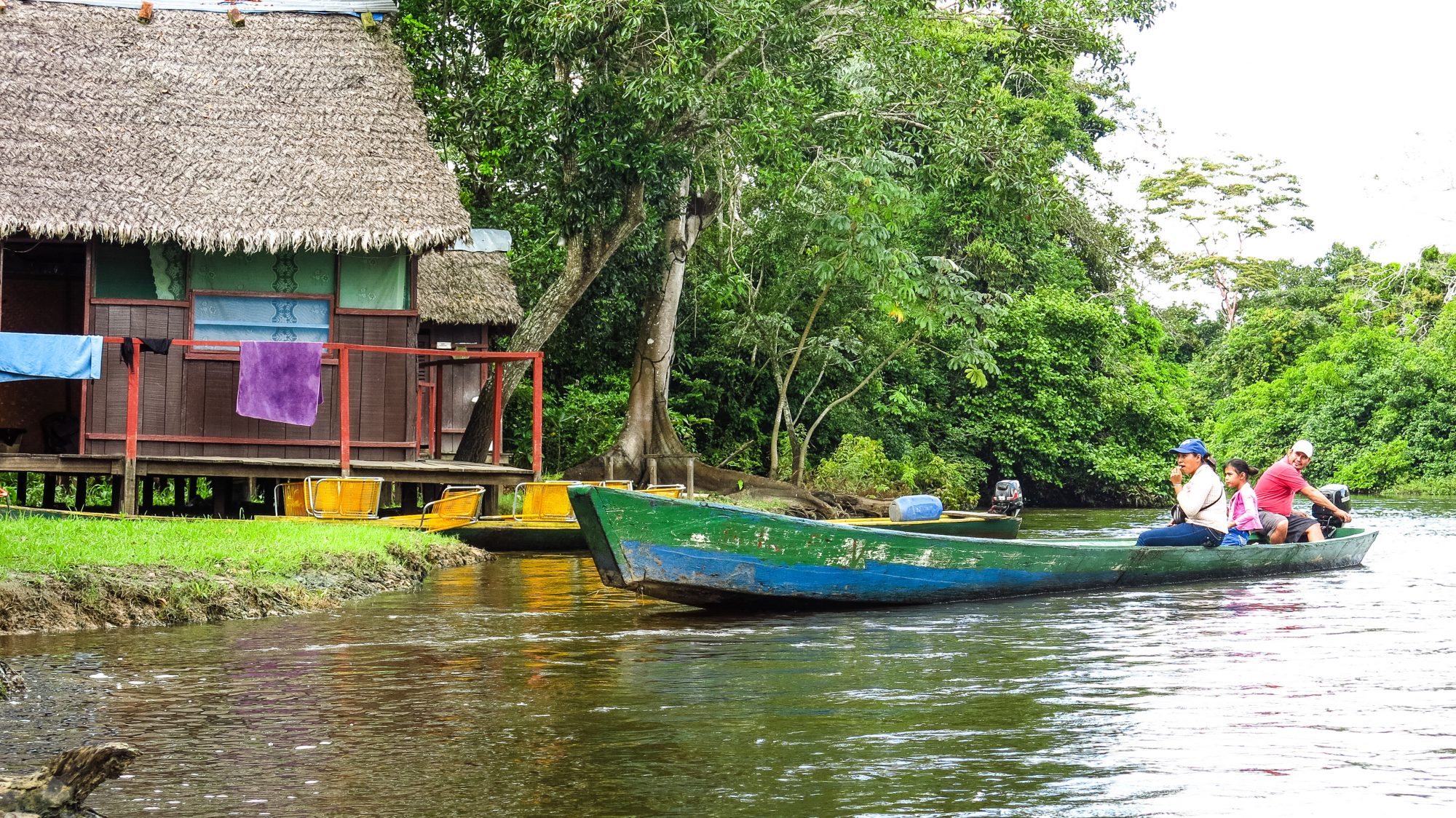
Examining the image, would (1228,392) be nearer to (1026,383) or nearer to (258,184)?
(1026,383)

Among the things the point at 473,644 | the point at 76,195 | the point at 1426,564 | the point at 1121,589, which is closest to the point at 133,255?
the point at 76,195

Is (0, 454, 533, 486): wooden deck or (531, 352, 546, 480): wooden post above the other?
(531, 352, 546, 480): wooden post

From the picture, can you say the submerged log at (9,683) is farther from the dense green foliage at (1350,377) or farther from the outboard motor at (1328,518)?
the dense green foliage at (1350,377)

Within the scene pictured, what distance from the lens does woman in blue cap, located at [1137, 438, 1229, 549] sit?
12836 millimetres

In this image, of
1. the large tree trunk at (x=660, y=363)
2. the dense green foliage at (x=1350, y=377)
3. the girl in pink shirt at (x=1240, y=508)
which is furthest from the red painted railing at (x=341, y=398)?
the dense green foliage at (x=1350, y=377)

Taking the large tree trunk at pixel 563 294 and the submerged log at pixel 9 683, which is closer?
the submerged log at pixel 9 683

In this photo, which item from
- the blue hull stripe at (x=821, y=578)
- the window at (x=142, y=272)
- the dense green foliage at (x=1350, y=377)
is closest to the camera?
the blue hull stripe at (x=821, y=578)

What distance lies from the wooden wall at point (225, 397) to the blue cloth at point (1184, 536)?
25.4ft

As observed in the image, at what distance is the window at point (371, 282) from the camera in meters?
15.7

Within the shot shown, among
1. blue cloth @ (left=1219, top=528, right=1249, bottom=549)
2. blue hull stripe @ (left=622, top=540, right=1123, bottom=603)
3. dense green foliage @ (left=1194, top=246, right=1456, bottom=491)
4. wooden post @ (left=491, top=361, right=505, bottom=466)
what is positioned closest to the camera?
blue hull stripe @ (left=622, top=540, right=1123, bottom=603)

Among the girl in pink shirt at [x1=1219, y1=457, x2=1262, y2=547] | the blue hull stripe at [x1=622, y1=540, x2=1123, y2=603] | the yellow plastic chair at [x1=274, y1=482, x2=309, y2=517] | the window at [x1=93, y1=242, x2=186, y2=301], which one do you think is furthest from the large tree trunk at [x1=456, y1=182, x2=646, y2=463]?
the blue hull stripe at [x1=622, y1=540, x2=1123, y2=603]

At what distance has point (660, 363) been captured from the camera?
22.7 meters

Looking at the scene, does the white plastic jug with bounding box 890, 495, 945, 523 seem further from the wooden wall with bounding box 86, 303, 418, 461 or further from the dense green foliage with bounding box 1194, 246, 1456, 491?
the dense green foliage with bounding box 1194, 246, 1456, 491

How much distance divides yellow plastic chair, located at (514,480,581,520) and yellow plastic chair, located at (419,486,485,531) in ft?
1.73
